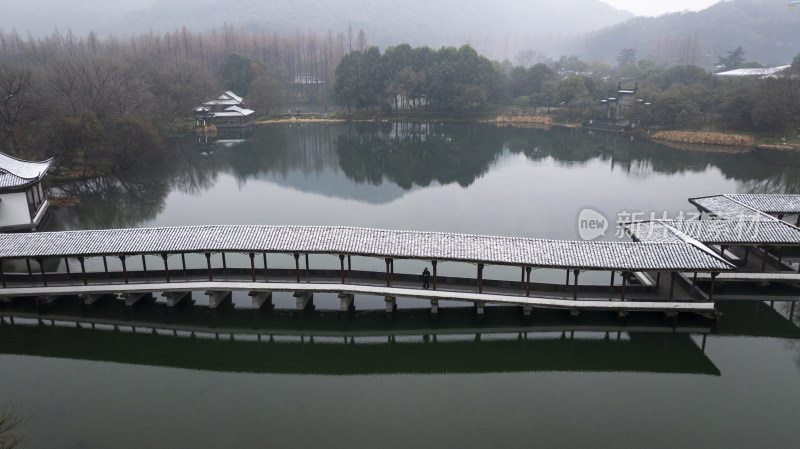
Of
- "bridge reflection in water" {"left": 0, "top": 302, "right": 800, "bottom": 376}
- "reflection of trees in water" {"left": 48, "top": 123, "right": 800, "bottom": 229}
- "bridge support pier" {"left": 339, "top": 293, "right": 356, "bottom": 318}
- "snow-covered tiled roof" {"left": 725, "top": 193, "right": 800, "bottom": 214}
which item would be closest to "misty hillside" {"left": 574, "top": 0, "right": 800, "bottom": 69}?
"reflection of trees in water" {"left": 48, "top": 123, "right": 800, "bottom": 229}

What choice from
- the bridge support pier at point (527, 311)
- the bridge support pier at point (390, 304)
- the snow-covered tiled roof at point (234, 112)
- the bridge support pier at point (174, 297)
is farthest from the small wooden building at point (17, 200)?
the snow-covered tiled roof at point (234, 112)

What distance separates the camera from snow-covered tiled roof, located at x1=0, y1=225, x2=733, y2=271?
16.1 m

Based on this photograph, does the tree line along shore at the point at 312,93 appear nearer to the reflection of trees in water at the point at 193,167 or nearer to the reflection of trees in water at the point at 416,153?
the reflection of trees in water at the point at 193,167

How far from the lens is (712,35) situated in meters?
129

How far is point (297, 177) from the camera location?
39500 mm

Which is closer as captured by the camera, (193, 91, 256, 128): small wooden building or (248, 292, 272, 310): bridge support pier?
(248, 292, 272, 310): bridge support pier

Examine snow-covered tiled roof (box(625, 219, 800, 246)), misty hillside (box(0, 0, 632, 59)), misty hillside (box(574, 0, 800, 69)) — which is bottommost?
snow-covered tiled roof (box(625, 219, 800, 246))

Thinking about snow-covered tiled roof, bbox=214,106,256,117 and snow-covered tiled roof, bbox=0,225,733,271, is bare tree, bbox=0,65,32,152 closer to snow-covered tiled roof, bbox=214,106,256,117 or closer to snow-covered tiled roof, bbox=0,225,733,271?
snow-covered tiled roof, bbox=0,225,733,271

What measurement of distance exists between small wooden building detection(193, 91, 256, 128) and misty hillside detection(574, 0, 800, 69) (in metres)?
82.3

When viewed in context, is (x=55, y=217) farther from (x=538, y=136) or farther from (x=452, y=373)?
(x=538, y=136)

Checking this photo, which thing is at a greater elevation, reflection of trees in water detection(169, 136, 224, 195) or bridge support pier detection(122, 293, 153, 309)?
reflection of trees in water detection(169, 136, 224, 195)

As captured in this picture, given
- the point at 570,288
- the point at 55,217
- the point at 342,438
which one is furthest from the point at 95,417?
the point at 55,217

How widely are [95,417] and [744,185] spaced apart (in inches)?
1475

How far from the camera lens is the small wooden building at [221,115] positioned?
2405 inches
